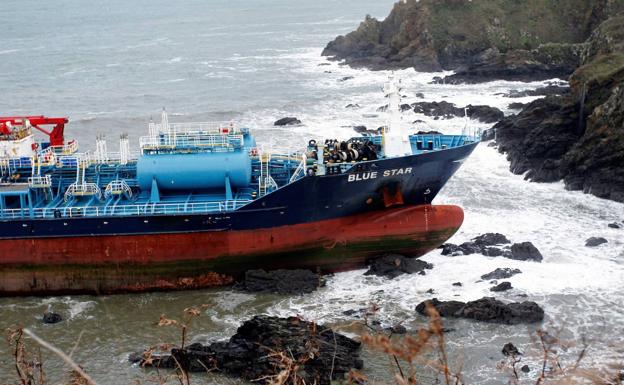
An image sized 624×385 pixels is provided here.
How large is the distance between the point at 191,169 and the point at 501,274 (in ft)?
34.0

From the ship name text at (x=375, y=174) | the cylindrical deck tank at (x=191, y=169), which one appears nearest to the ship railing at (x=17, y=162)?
the cylindrical deck tank at (x=191, y=169)

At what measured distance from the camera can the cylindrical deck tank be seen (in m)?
22.3

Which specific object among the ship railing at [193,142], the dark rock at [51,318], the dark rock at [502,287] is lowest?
the dark rock at [51,318]

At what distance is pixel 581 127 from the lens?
33094 mm

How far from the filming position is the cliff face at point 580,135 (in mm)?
29250

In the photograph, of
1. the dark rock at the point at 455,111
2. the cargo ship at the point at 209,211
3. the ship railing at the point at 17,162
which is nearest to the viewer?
the cargo ship at the point at 209,211

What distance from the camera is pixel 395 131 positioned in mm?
23469

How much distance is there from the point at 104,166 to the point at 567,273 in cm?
1597

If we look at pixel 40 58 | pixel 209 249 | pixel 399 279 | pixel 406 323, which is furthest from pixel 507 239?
pixel 40 58

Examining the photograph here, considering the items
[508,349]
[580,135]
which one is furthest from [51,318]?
[580,135]

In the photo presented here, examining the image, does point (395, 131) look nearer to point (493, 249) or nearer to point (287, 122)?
point (493, 249)

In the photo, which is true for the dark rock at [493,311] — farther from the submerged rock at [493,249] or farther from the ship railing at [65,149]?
the ship railing at [65,149]

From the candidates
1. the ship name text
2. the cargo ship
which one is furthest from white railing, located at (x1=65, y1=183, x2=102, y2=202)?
the ship name text

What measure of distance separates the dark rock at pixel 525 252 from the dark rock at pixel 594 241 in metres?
2.20
